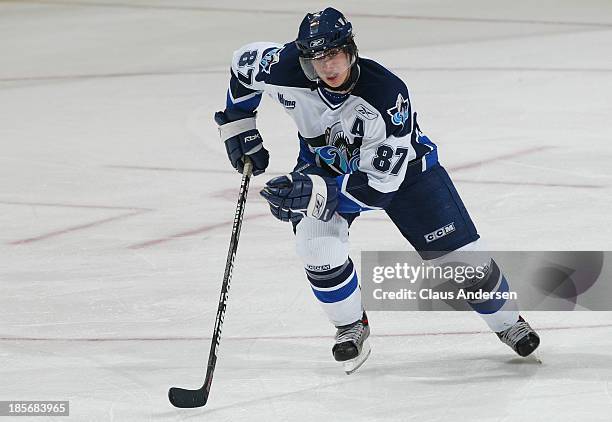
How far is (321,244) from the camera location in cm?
381

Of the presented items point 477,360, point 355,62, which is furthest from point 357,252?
point 355,62

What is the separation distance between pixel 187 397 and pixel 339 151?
2.66 ft

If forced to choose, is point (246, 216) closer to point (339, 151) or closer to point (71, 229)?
point (71, 229)

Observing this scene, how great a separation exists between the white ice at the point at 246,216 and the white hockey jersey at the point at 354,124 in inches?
21.4

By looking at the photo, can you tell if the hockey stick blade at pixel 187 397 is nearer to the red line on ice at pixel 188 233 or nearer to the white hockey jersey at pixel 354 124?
the white hockey jersey at pixel 354 124

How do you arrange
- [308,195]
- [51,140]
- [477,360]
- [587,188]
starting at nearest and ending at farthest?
[308,195], [477,360], [587,188], [51,140]

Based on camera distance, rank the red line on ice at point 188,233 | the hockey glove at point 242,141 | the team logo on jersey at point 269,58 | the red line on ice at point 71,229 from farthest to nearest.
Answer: the red line on ice at point 71,229 < the red line on ice at point 188,233 < the hockey glove at point 242,141 < the team logo on jersey at point 269,58

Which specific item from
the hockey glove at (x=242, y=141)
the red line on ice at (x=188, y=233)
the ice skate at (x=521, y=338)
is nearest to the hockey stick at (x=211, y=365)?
the hockey glove at (x=242, y=141)

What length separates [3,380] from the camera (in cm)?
384

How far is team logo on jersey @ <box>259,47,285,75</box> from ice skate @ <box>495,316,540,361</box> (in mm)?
990

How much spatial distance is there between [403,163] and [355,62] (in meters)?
0.29

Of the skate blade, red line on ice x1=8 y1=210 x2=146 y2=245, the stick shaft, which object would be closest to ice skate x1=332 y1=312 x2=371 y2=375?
the skate blade

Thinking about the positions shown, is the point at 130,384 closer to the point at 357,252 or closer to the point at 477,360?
the point at 477,360

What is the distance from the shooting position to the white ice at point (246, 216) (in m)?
3.76
